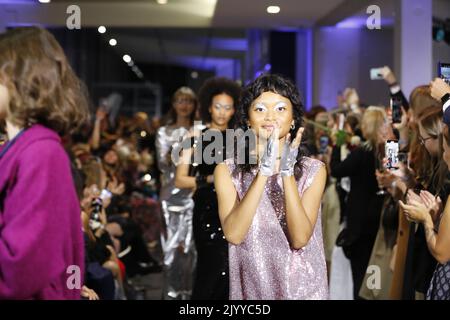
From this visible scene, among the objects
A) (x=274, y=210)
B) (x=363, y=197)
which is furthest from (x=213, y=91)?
(x=274, y=210)

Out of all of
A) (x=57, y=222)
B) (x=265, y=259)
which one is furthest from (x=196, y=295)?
(x=57, y=222)

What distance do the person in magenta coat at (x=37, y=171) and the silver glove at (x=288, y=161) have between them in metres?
0.75

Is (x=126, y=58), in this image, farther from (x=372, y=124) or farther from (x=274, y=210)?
(x=274, y=210)

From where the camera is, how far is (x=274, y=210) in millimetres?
2432

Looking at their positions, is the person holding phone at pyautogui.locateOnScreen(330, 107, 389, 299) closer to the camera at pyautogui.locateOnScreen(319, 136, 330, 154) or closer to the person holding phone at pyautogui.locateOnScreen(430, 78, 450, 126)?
the camera at pyautogui.locateOnScreen(319, 136, 330, 154)

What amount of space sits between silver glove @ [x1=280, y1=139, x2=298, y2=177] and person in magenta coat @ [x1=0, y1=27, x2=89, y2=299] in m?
0.75

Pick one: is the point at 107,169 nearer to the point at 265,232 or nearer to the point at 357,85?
the point at 357,85

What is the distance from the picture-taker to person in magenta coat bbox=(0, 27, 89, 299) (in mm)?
1521

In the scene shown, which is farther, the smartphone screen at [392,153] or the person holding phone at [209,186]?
the person holding phone at [209,186]

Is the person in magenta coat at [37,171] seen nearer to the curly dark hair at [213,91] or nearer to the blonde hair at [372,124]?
the curly dark hair at [213,91]

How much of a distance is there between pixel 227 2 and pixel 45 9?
68.9 inches

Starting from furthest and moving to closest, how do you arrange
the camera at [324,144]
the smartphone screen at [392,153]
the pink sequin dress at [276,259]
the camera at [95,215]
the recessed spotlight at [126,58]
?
the recessed spotlight at [126,58] → the camera at [324,144] → the camera at [95,215] → the smartphone screen at [392,153] → the pink sequin dress at [276,259]

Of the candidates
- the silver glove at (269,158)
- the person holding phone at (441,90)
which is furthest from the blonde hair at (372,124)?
the silver glove at (269,158)

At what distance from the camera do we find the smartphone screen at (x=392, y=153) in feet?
11.0
